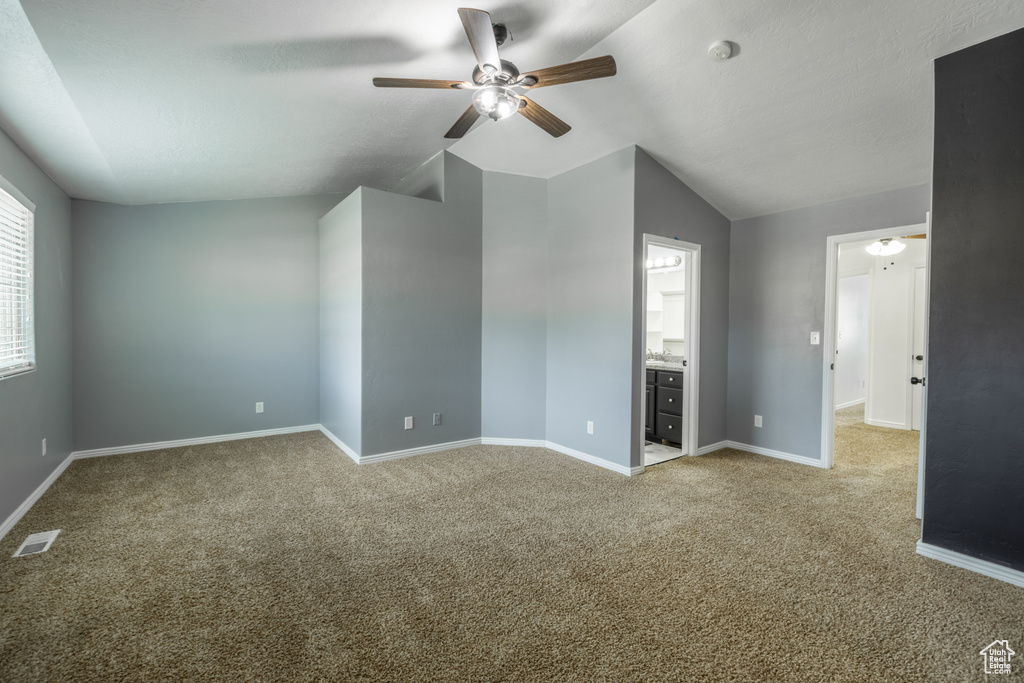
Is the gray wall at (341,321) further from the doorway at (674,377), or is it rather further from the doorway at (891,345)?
the doorway at (891,345)

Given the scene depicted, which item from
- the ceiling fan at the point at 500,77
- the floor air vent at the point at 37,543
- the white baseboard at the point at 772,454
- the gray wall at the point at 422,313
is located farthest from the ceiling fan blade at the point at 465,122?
the white baseboard at the point at 772,454

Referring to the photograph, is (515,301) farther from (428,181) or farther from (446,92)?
(446,92)

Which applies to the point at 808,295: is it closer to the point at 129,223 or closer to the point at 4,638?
the point at 4,638

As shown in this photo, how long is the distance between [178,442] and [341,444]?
165cm

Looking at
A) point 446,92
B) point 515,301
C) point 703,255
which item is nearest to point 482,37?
point 446,92

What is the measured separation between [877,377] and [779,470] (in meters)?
2.97

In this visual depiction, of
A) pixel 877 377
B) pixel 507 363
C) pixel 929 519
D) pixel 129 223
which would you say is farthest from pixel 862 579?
pixel 129 223

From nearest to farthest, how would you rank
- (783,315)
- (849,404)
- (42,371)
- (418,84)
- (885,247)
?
(418,84) → (42,371) → (783,315) → (885,247) → (849,404)

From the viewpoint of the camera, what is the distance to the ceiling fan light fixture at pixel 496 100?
228 centimetres

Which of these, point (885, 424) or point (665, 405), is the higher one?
point (665, 405)

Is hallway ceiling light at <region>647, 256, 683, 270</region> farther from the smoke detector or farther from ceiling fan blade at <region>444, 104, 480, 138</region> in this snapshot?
ceiling fan blade at <region>444, 104, 480, 138</region>

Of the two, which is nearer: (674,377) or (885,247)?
(674,377)

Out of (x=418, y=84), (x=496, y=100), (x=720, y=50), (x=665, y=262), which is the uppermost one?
(x=720, y=50)

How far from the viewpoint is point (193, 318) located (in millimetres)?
4781
